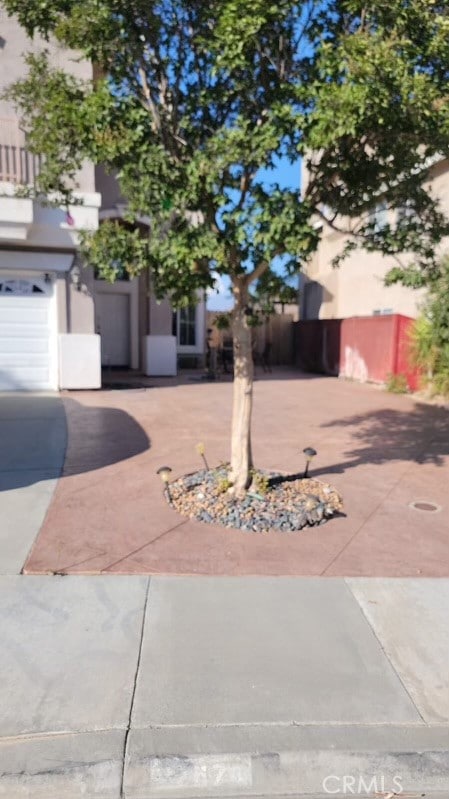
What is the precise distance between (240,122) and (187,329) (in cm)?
1523

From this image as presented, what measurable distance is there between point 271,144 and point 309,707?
3.67 meters

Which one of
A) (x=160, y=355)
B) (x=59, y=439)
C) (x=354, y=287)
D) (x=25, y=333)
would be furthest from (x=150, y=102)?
(x=354, y=287)

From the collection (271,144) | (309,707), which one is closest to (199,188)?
(271,144)

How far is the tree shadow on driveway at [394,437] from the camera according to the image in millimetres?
7980

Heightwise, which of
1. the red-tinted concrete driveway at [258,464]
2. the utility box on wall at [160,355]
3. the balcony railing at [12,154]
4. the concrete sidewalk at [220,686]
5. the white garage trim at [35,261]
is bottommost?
the concrete sidewalk at [220,686]

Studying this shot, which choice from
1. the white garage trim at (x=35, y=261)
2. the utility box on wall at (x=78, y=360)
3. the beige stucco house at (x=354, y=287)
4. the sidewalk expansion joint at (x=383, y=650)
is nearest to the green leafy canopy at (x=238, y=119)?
the sidewalk expansion joint at (x=383, y=650)

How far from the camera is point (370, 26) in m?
4.77

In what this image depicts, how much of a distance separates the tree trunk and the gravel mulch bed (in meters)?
0.15

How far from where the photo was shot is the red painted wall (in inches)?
599

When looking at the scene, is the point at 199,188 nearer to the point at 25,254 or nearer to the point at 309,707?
the point at 309,707

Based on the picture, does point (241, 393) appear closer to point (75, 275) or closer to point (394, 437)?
point (394, 437)

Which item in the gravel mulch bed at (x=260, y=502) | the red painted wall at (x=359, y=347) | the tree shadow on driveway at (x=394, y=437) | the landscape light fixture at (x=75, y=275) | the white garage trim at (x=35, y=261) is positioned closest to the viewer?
the gravel mulch bed at (x=260, y=502)

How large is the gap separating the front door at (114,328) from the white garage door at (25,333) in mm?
4257

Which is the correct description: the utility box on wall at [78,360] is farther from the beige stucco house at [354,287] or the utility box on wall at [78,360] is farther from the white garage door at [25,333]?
the beige stucco house at [354,287]
